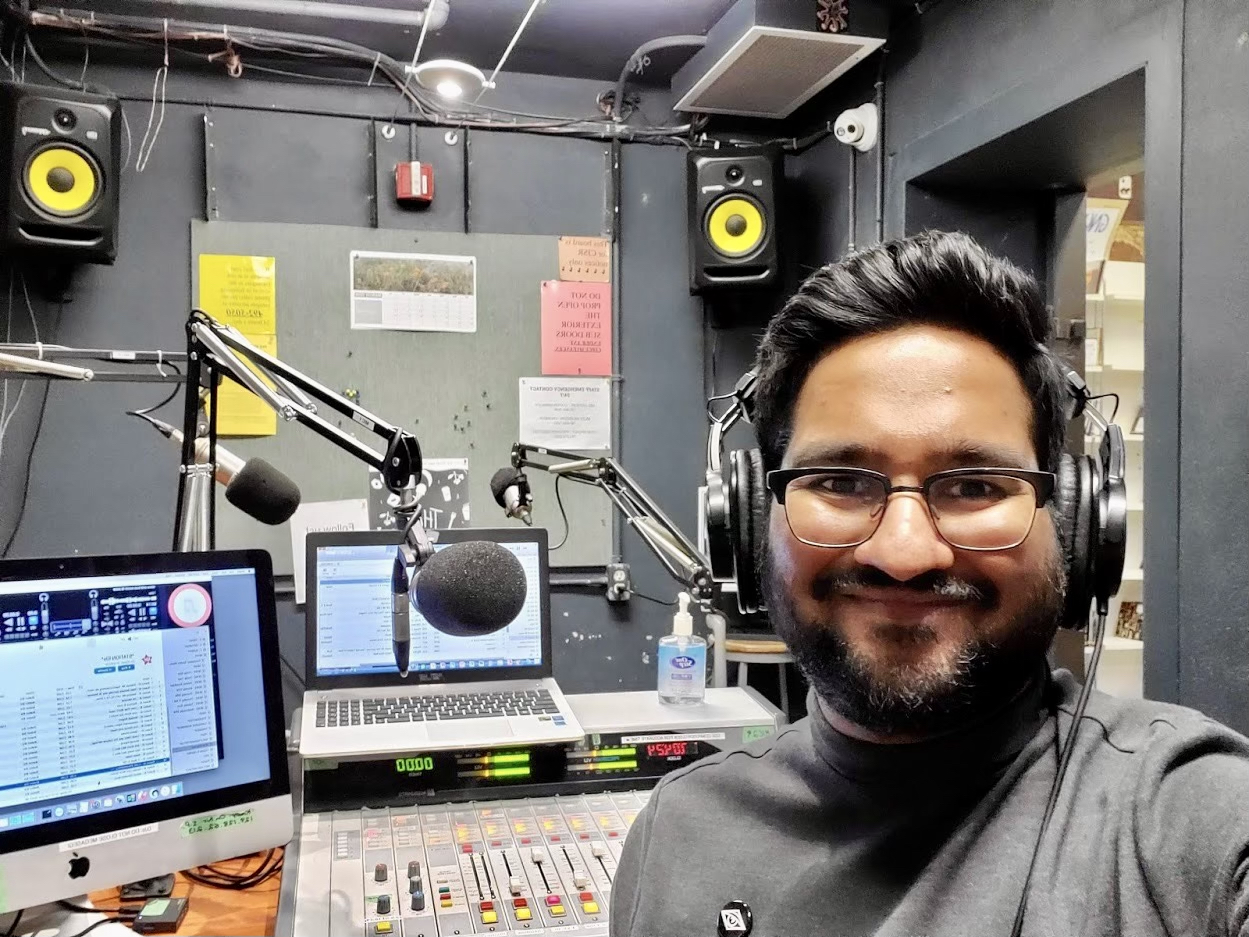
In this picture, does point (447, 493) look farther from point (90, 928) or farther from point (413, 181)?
point (90, 928)

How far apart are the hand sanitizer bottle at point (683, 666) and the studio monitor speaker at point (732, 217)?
1.36 metres

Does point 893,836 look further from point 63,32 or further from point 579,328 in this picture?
point 63,32

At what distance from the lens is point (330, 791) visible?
4.30 feet

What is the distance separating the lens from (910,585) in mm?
703

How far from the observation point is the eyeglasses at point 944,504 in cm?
70

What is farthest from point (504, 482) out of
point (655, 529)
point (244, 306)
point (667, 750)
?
point (244, 306)

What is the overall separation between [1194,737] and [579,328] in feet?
7.42

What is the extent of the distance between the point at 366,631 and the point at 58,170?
1.53 metres

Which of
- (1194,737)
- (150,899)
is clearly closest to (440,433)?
(150,899)

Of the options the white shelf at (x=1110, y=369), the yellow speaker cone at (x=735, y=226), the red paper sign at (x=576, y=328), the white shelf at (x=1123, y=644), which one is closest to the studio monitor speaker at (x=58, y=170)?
the red paper sign at (x=576, y=328)

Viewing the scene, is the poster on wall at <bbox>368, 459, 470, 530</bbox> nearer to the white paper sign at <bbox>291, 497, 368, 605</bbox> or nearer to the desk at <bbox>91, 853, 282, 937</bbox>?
the white paper sign at <bbox>291, 497, 368, 605</bbox>

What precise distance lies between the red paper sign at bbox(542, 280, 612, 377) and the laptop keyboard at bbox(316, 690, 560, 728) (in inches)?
54.5

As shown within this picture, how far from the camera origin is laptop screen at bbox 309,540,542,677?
154cm

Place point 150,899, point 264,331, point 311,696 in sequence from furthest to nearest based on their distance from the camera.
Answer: point 264,331
point 311,696
point 150,899
